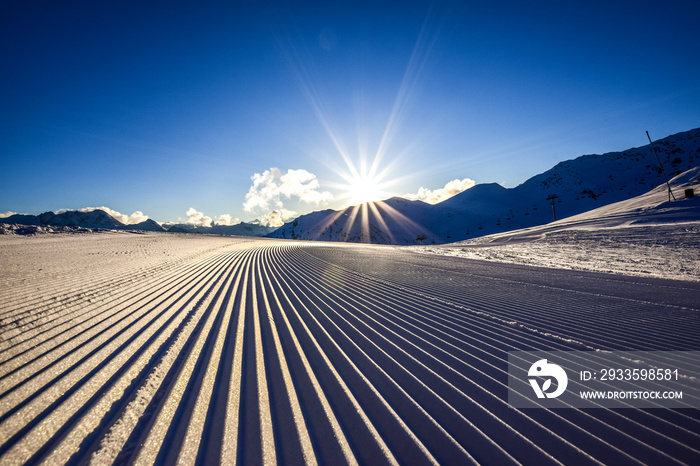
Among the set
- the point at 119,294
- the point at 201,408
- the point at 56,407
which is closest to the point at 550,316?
the point at 201,408

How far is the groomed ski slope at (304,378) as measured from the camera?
5.86 feet

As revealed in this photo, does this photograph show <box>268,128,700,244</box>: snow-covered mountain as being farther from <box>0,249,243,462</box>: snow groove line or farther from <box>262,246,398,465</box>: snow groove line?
<box>0,249,243,462</box>: snow groove line

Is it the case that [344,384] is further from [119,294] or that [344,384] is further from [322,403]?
[119,294]

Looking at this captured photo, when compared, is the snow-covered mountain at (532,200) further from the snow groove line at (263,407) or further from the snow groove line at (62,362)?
the snow groove line at (62,362)

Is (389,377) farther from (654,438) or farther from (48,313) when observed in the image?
(48,313)

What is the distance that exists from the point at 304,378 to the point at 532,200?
324 ft

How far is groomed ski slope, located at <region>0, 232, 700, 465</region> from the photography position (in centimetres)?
179

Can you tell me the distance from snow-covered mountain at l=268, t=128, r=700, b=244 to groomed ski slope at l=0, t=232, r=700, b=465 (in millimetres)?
45243

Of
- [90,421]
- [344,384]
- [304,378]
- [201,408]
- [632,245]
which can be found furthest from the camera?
[632,245]

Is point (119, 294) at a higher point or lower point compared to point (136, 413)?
higher

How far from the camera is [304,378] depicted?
265 centimetres

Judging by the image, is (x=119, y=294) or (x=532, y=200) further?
(x=532, y=200)

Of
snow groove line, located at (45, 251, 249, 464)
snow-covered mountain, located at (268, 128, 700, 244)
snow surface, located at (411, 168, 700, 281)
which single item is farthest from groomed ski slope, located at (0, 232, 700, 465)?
snow-covered mountain, located at (268, 128, 700, 244)

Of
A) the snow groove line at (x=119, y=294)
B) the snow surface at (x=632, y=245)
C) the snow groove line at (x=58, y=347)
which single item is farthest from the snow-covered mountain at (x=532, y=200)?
the snow groove line at (x=58, y=347)
